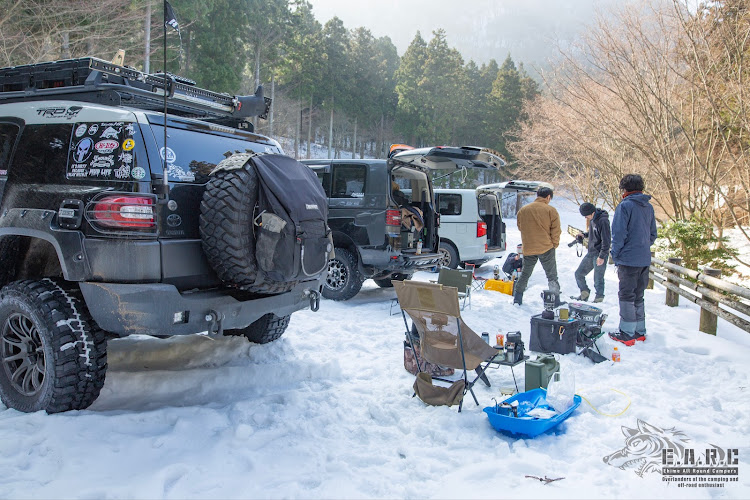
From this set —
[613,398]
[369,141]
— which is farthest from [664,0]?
[369,141]

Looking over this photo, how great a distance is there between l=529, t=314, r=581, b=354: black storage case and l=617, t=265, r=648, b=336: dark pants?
3.06ft

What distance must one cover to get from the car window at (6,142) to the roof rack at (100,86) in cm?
37

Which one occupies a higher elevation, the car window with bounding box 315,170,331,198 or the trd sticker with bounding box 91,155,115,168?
the car window with bounding box 315,170,331,198

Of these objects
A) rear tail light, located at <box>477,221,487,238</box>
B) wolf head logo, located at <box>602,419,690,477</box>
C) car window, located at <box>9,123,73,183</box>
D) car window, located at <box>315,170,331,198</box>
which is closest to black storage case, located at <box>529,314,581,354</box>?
wolf head logo, located at <box>602,419,690,477</box>

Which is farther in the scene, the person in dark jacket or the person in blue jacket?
the person in dark jacket

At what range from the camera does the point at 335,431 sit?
3.29 metres

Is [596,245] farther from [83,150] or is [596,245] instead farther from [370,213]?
[83,150]

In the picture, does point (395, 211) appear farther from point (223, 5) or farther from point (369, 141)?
point (369, 141)

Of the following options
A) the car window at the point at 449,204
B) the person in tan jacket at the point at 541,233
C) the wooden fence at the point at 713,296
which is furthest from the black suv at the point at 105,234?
the car window at the point at 449,204

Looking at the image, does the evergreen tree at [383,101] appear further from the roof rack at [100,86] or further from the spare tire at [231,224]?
the spare tire at [231,224]

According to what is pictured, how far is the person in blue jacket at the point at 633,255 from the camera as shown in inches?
223

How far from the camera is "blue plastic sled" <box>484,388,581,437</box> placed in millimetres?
3176

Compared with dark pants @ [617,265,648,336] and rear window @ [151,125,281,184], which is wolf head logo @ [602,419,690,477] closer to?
dark pants @ [617,265,648,336]

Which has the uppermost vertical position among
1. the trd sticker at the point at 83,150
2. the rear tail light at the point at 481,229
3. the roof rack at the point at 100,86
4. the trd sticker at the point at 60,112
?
the roof rack at the point at 100,86
